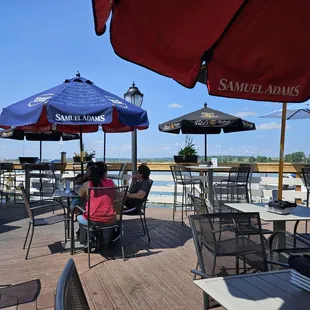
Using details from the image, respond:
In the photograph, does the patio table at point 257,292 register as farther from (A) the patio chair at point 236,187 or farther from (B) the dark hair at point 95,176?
(A) the patio chair at point 236,187

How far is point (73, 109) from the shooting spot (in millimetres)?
4055

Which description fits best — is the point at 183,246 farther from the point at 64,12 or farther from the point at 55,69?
the point at 55,69

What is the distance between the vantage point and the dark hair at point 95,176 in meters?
3.97

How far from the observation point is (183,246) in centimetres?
445

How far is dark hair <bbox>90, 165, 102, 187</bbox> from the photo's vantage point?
13.0 ft

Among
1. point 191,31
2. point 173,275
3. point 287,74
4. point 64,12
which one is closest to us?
point 191,31

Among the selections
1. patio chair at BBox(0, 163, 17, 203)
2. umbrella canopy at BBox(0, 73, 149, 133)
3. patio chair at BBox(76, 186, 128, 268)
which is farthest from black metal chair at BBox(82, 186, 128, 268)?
patio chair at BBox(0, 163, 17, 203)

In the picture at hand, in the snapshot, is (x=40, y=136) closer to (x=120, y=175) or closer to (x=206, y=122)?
(x=120, y=175)

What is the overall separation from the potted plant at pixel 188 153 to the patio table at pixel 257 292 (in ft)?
21.0

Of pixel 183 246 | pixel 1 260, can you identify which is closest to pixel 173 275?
pixel 183 246

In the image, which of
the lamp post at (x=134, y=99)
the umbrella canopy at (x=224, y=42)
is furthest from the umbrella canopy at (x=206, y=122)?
the umbrella canopy at (x=224, y=42)

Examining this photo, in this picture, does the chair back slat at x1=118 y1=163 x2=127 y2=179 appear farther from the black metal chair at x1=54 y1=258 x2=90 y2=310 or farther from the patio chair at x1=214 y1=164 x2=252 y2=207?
the black metal chair at x1=54 y1=258 x2=90 y2=310

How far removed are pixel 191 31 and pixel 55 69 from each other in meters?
8.80

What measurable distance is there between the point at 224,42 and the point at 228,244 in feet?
4.58
